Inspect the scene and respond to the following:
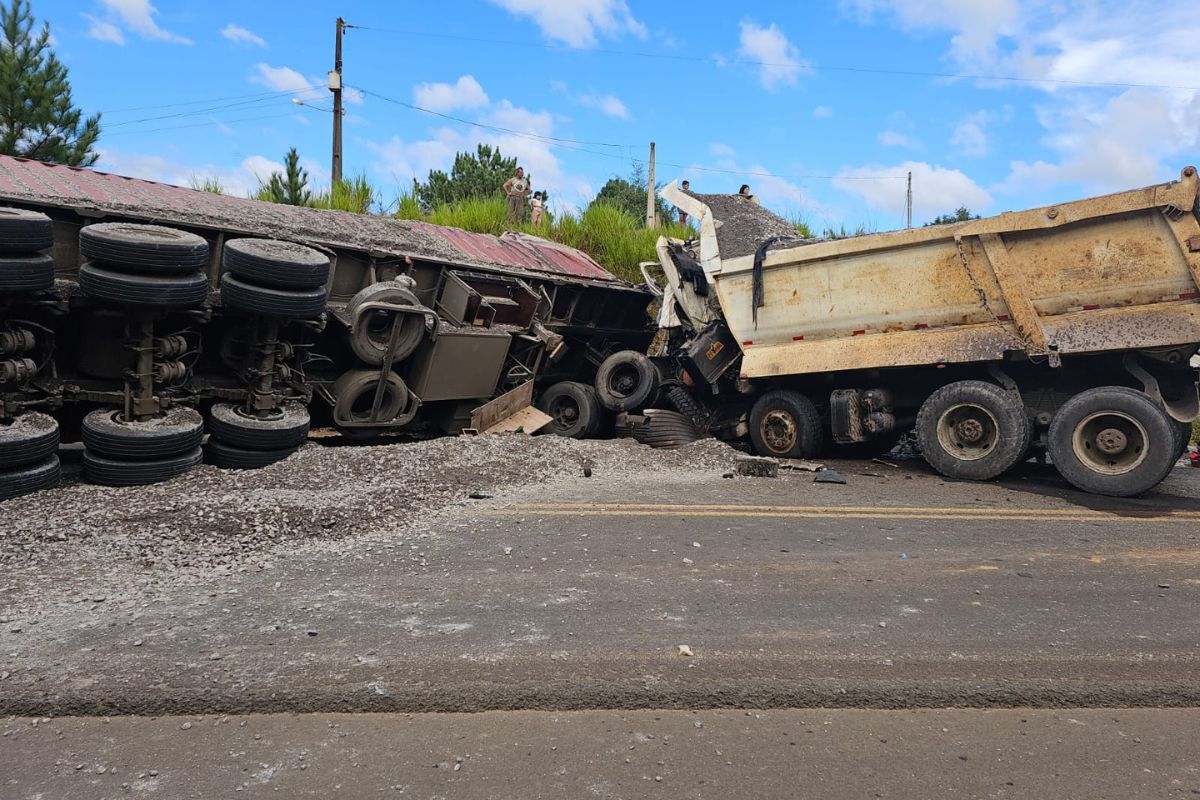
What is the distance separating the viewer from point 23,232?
551 centimetres

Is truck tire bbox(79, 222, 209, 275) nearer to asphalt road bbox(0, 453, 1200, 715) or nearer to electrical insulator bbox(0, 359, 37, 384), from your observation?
electrical insulator bbox(0, 359, 37, 384)

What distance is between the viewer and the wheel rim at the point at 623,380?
32.8 feet

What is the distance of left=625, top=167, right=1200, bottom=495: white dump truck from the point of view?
6516 mm

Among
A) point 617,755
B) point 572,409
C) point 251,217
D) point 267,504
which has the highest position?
point 251,217

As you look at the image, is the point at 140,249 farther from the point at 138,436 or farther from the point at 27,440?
the point at 27,440

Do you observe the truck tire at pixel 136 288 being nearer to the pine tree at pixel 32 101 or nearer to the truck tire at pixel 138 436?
the truck tire at pixel 138 436

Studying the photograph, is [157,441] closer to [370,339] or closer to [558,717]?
[370,339]

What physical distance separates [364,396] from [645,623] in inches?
216

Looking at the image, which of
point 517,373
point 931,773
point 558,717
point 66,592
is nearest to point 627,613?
point 558,717

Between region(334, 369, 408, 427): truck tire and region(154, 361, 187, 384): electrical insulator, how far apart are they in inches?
62.1

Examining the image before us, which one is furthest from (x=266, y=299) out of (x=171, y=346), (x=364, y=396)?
(x=364, y=396)

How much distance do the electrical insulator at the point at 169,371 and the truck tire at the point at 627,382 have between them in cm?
464

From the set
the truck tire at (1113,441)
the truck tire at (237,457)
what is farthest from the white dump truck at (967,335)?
the truck tire at (237,457)

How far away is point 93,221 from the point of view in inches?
261
